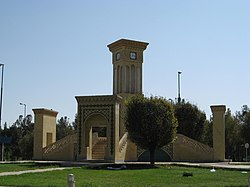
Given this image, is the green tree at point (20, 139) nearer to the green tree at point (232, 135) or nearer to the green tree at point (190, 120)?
the green tree at point (190, 120)

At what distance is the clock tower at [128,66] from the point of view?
155ft

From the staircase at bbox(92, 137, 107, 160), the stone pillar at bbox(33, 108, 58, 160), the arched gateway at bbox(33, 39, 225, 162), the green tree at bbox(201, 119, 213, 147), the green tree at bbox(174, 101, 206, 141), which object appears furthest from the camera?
the green tree at bbox(201, 119, 213, 147)

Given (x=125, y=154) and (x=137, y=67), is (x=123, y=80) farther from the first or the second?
(x=125, y=154)

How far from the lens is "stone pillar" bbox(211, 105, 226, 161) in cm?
4006

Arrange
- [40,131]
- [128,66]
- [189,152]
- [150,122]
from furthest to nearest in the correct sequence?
[128,66] < [40,131] < [189,152] < [150,122]

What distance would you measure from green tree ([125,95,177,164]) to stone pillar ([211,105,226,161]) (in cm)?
799

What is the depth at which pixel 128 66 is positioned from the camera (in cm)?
4753

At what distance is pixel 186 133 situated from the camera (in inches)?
2162

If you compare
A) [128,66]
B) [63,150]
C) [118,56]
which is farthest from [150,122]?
[118,56]

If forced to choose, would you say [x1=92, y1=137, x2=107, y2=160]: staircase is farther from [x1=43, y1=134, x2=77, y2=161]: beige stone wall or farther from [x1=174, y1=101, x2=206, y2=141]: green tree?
[x1=174, y1=101, x2=206, y2=141]: green tree

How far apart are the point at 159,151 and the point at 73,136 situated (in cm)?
792

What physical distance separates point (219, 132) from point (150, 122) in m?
9.96

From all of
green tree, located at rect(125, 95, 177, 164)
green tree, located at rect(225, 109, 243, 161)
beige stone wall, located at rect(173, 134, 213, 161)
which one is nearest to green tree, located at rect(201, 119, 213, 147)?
green tree, located at rect(225, 109, 243, 161)

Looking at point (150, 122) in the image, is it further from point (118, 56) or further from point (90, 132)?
point (118, 56)
